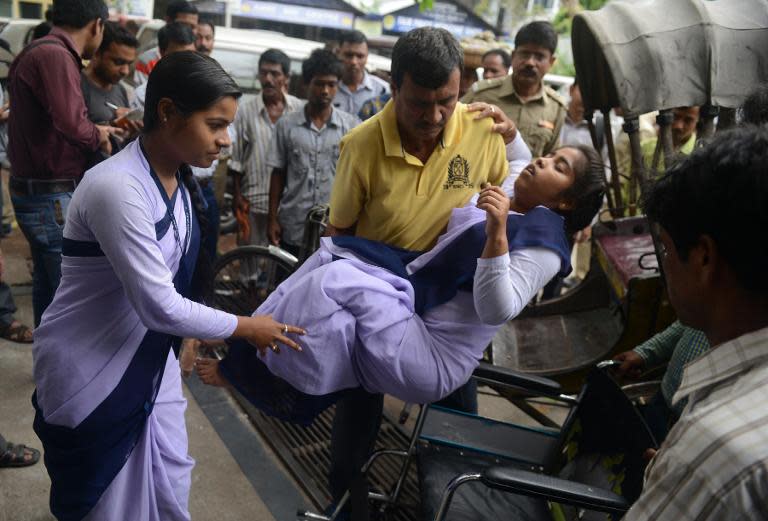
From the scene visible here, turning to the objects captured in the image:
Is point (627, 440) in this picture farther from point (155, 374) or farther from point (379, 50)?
point (379, 50)

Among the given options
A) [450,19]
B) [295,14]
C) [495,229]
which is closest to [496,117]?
[495,229]

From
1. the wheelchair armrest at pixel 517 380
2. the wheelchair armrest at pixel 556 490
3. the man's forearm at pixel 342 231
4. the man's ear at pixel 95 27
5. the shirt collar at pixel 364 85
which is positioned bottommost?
the wheelchair armrest at pixel 517 380

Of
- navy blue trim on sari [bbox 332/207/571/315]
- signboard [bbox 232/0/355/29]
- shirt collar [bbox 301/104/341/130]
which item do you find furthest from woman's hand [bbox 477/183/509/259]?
signboard [bbox 232/0/355/29]

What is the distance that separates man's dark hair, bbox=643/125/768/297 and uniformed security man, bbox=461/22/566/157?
3.43 metres

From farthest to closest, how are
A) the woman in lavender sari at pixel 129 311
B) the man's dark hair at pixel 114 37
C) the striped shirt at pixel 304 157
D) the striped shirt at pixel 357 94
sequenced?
the striped shirt at pixel 357 94
the striped shirt at pixel 304 157
the man's dark hair at pixel 114 37
the woman in lavender sari at pixel 129 311

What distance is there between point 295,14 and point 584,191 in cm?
1141

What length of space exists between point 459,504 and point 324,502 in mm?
888

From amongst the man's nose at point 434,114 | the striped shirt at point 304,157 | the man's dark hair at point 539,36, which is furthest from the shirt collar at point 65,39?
the man's dark hair at point 539,36

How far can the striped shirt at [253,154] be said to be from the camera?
4.79 m

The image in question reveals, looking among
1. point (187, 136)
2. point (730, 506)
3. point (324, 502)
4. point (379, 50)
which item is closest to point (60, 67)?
point (187, 136)

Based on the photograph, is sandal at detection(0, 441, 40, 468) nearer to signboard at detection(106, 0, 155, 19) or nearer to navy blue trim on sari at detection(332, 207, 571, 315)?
navy blue trim on sari at detection(332, 207, 571, 315)

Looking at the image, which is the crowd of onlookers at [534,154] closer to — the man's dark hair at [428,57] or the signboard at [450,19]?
the man's dark hair at [428,57]

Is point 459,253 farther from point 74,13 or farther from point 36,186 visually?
point 74,13

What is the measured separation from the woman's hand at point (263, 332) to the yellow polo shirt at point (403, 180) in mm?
581
